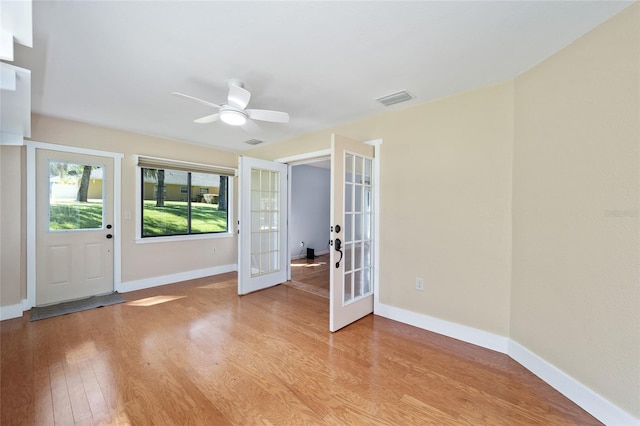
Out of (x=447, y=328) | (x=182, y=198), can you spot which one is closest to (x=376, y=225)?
(x=447, y=328)

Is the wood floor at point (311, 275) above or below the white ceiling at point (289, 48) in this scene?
below

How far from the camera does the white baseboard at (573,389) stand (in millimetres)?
1481

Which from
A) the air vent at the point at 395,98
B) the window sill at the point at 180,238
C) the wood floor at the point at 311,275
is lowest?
the wood floor at the point at 311,275

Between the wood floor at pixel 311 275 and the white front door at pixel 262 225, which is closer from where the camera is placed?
the white front door at pixel 262 225

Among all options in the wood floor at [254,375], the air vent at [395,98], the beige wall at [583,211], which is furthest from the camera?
the air vent at [395,98]

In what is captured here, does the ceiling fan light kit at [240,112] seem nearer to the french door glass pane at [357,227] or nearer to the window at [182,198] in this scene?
the french door glass pane at [357,227]

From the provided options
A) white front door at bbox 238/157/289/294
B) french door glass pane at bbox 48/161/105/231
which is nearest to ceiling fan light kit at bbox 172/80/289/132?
white front door at bbox 238/157/289/294

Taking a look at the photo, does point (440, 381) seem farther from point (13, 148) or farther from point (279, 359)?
point (13, 148)

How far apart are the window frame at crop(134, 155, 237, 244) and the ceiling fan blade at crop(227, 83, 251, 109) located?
261 centimetres

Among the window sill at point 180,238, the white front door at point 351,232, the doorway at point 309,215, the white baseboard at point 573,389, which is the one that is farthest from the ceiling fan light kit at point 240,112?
the doorway at point 309,215

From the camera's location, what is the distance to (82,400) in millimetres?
1700

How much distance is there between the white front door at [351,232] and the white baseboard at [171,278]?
3.13 meters

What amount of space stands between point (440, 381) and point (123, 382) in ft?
7.87

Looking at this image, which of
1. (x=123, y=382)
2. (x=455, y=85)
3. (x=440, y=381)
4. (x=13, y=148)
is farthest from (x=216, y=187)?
(x=440, y=381)
